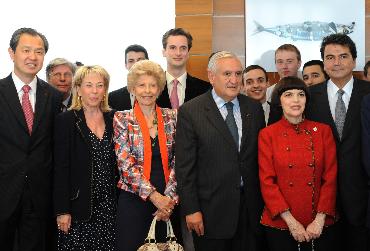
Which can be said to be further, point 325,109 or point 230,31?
point 230,31

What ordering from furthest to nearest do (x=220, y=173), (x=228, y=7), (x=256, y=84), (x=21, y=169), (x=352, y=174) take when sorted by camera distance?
1. (x=228, y=7)
2. (x=256, y=84)
3. (x=21, y=169)
4. (x=352, y=174)
5. (x=220, y=173)

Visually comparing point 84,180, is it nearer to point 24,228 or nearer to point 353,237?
point 24,228

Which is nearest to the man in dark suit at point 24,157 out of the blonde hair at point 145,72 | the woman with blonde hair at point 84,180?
the woman with blonde hair at point 84,180

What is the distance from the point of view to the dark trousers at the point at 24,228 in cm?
313

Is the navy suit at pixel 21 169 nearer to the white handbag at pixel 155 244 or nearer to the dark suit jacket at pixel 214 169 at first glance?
the white handbag at pixel 155 244

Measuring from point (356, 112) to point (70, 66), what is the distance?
2.71 meters

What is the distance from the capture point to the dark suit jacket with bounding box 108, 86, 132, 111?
3.92 meters

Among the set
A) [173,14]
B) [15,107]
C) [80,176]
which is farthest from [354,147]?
[173,14]

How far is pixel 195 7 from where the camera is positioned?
5961 mm

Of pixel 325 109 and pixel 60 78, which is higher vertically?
pixel 60 78

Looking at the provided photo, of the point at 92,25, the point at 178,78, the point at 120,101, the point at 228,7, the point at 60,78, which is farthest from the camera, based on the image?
the point at 92,25

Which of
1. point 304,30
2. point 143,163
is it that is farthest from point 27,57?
point 304,30

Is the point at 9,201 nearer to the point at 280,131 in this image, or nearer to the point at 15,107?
the point at 15,107

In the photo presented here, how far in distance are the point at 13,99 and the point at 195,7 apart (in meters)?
3.31
